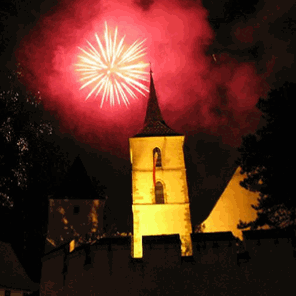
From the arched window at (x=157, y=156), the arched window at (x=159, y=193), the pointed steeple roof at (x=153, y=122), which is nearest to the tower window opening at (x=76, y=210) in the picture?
the arched window at (x=159, y=193)

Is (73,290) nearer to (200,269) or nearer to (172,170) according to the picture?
(200,269)

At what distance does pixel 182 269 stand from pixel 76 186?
54.5 feet

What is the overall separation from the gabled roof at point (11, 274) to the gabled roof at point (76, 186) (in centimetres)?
806

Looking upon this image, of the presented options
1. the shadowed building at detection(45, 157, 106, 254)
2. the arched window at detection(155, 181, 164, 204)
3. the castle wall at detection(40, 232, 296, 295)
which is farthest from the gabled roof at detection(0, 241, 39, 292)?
the arched window at detection(155, 181, 164, 204)

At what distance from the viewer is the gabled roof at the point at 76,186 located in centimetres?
2136

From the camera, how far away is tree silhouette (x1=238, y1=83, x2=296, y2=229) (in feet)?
27.8

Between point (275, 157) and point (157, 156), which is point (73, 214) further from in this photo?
point (275, 157)

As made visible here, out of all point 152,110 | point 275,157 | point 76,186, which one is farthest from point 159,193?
point 275,157

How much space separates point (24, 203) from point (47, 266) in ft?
51.9

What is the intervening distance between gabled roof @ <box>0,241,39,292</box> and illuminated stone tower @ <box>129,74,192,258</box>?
9.09 m

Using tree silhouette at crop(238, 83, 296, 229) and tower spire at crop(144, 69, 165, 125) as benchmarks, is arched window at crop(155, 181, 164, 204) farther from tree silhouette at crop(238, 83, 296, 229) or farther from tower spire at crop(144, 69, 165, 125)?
tree silhouette at crop(238, 83, 296, 229)

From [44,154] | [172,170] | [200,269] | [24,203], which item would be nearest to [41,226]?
[24,203]

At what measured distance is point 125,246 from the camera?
724cm

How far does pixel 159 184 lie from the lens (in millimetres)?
23953
